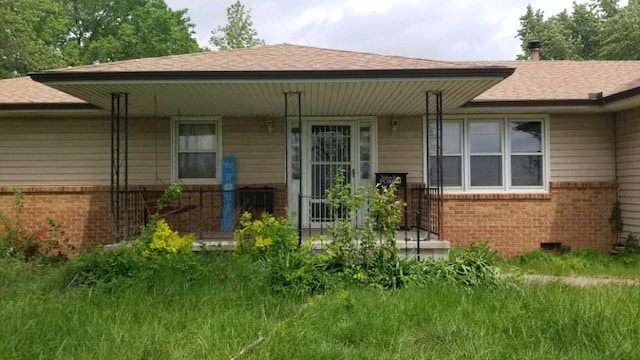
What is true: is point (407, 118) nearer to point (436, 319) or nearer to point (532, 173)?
point (532, 173)

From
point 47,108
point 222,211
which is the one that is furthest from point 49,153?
point 222,211

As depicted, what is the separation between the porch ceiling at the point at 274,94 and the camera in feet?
21.7

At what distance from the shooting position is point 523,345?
13.3 ft

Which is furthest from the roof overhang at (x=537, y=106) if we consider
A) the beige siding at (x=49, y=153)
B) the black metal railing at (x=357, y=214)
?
the beige siding at (x=49, y=153)

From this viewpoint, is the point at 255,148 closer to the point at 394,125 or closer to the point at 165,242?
the point at 394,125

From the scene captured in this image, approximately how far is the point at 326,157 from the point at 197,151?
2.49m

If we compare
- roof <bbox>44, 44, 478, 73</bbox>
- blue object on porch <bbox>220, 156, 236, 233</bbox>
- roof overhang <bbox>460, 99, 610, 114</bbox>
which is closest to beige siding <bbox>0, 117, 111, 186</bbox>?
blue object on porch <bbox>220, 156, 236, 233</bbox>

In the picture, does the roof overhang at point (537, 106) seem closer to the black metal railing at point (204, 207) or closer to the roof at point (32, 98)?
the black metal railing at point (204, 207)

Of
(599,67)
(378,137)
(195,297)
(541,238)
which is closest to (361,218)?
(378,137)

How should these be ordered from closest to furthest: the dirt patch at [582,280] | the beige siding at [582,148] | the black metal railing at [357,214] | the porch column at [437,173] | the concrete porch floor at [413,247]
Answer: the dirt patch at [582,280]
the concrete porch floor at [413,247]
the porch column at [437,173]
the black metal railing at [357,214]
the beige siding at [582,148]

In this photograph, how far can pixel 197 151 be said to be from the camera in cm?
959

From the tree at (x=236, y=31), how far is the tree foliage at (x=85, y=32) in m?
Result: 1.92

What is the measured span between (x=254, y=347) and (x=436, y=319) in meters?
1.72

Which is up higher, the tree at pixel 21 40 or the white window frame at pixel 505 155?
the tree at pixel 21 40
